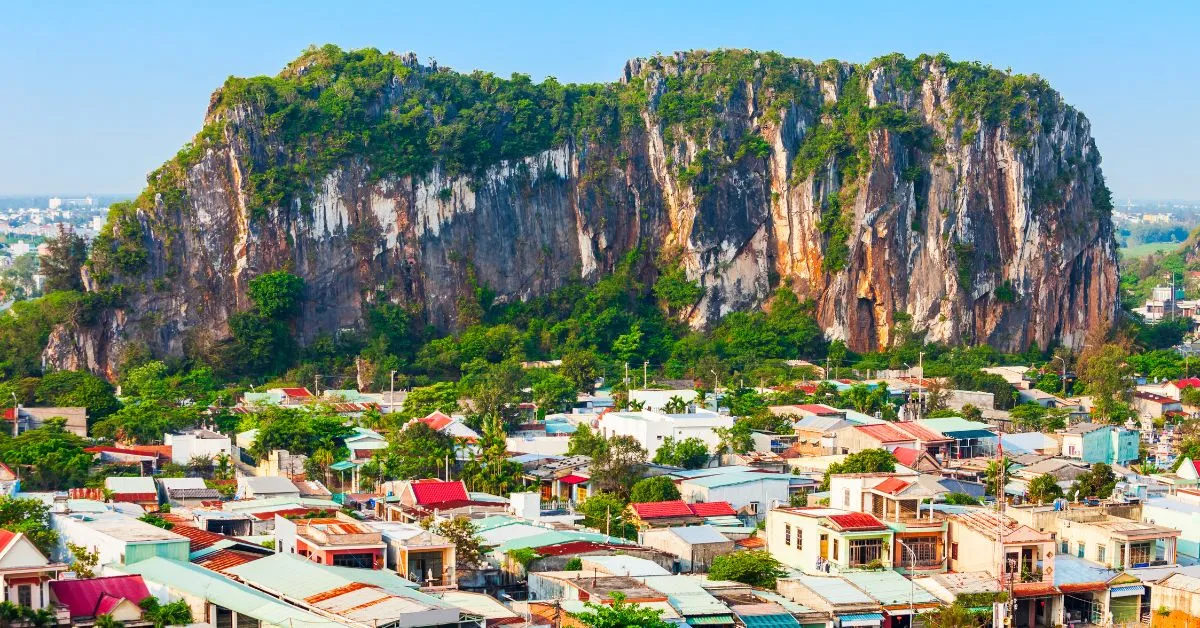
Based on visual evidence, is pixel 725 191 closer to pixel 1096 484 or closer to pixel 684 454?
pixel 684 454

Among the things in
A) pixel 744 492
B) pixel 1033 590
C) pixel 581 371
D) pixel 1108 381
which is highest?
pixel 581 371

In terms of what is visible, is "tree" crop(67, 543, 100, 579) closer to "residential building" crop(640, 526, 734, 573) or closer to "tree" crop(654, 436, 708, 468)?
"residential building" crop(640, 526, 734, 573)

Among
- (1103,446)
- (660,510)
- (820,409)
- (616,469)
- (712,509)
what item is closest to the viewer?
(660,510)

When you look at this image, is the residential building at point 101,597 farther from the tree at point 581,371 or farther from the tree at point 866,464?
the tree at point 581,371

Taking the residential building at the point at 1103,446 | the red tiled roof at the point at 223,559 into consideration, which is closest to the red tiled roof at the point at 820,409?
the residential building at the point at 1103,446

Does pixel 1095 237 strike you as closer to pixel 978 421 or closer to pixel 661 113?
pixel 661 113

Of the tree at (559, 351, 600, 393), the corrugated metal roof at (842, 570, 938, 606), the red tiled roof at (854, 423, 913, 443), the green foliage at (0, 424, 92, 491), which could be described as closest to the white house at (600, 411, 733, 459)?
the red tiled roof at (854, 423, 913, 443)

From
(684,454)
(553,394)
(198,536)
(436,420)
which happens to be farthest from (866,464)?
(553,394)
